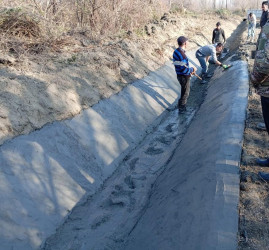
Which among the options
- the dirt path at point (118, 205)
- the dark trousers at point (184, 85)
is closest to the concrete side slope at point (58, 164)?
the dirt path at point (118, 205)

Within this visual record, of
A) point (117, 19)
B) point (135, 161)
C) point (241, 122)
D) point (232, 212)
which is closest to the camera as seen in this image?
point (232, 212)

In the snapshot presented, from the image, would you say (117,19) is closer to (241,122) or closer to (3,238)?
(241,122)

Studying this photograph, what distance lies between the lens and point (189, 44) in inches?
583

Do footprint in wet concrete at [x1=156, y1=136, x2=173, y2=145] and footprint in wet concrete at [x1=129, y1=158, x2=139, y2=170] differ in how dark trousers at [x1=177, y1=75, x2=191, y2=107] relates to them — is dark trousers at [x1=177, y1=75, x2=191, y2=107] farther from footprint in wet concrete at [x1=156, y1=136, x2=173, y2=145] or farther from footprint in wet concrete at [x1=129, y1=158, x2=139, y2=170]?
footprint in wet concrete at [x1=129, y1=158, x2=139, y2=170]

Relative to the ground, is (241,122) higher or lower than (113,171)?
higher

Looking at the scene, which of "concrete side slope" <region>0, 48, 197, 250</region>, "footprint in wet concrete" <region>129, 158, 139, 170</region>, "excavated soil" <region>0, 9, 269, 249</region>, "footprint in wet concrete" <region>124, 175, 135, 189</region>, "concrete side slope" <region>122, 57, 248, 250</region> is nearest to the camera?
"concrete side slope" <region>122, 57, 248, 250</region>

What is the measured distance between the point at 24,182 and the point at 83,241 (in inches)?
46.0

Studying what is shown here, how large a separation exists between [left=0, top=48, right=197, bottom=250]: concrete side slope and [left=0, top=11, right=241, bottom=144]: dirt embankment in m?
0.24

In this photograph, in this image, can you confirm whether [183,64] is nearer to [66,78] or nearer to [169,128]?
[169,128]

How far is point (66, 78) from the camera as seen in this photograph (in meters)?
6.38

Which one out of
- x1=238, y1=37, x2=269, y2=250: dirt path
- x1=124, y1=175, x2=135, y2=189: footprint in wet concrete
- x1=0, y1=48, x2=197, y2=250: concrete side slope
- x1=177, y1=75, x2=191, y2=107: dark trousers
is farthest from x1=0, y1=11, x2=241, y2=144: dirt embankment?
x1=238, y1=37, x2=269, y2=250: dirt path

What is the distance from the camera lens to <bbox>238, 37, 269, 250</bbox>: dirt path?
9.13 feet

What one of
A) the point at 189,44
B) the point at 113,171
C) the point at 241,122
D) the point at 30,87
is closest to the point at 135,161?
the point at 113,171

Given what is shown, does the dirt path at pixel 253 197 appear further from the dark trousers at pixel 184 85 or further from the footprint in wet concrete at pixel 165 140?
the dark trousers at pixel 184 85
